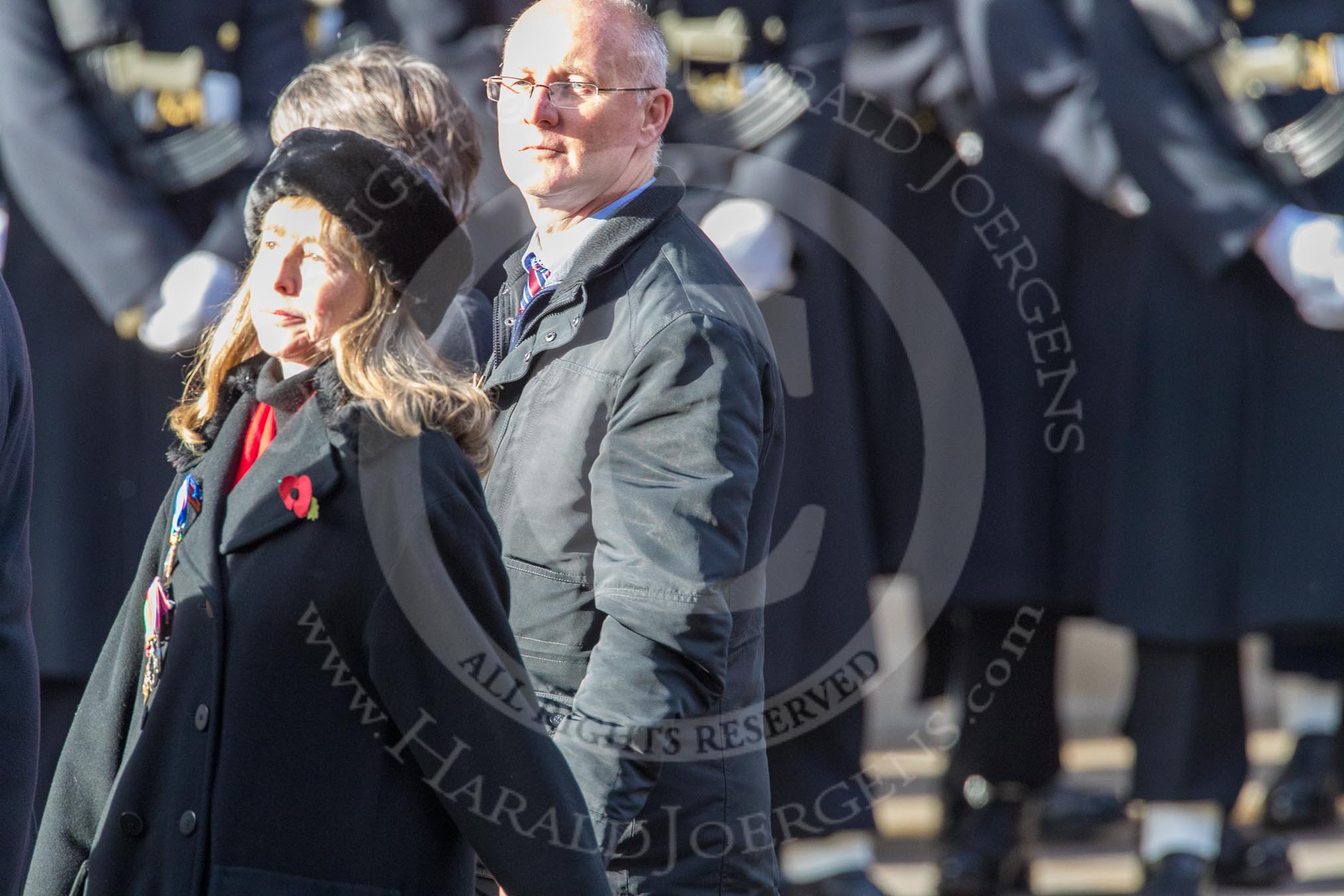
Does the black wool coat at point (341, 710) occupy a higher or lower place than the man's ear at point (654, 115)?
lower

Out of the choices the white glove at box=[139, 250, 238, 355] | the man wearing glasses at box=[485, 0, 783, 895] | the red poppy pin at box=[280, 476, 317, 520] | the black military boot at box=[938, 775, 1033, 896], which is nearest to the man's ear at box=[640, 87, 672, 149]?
the man wearing glasses at box=[485, 0, 783, 895]

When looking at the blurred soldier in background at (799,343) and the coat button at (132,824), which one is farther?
the blurred soldier in background at (799,343)

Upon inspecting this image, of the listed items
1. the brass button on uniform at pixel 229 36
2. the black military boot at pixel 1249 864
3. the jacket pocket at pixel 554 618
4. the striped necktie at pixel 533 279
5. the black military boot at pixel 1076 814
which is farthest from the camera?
the black military boot at pixel 1076 814

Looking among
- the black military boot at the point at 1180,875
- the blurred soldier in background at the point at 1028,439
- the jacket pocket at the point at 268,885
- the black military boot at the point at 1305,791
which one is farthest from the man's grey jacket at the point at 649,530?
the black military boot at the point at 1305,791

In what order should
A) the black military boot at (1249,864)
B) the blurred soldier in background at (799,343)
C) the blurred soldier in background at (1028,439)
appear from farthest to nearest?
the blurred soldier in background at (1028,439) < the black military boot at (1249,864) < the blurred soldier in background at (799,343)

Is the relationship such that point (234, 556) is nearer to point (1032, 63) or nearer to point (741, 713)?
point (741, 713)

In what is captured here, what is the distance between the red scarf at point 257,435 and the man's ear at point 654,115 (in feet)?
1.72

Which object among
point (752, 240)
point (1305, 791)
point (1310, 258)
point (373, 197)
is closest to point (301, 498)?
point (373, 197)

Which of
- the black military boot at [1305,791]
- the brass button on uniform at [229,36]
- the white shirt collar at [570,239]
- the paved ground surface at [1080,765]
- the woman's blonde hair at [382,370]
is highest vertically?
the brass button on uniform at [229,36]

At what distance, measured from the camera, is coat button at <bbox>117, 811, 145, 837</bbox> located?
4.83ft

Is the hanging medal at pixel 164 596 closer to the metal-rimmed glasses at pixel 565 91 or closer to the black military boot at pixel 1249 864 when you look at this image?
the metal-rimmed glasses at pixel 565 91

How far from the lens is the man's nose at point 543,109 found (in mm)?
1796

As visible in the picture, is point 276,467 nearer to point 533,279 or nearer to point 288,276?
point 288,276

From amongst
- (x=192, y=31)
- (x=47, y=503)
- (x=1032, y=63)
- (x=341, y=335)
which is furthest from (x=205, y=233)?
(x=341, y=335)
